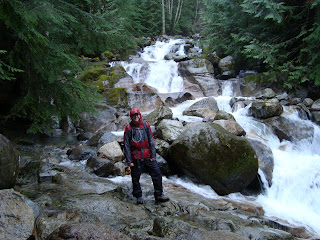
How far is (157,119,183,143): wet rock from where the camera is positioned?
8.20m

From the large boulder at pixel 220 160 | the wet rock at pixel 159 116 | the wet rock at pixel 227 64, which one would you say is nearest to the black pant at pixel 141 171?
the large boulder at pixel 220 160

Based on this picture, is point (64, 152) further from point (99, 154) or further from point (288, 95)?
point (288, 95)

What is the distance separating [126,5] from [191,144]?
31.1 feet

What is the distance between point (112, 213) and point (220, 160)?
145 inches

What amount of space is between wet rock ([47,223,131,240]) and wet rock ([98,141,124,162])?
5.05m

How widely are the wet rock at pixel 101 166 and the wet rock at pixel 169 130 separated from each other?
2.28 meters

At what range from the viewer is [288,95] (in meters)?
13.5

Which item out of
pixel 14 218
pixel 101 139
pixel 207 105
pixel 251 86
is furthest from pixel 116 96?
pixel 14 218

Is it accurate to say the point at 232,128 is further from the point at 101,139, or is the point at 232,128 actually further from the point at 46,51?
the point at 46,51

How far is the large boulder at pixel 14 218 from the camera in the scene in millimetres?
2643

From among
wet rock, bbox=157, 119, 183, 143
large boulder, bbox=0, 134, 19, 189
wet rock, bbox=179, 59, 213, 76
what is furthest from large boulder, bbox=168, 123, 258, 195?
wet rock, bbox=179, 59, 213, 76

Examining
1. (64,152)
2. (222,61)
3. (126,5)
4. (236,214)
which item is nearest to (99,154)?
(64,152)

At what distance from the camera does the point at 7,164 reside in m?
3.83

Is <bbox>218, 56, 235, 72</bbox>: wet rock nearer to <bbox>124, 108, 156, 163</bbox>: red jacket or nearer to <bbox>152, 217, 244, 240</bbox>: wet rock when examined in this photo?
<bbox>124, 108, 156, 163</bbox>: red jacket
